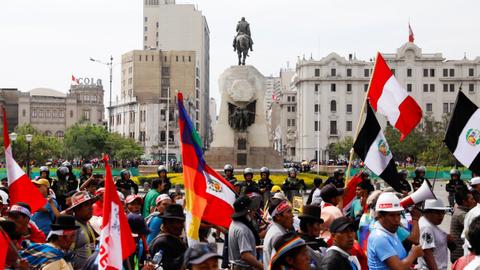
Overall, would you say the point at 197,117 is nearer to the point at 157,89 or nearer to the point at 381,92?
the point at 157,89

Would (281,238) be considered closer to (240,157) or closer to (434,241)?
(434,241)

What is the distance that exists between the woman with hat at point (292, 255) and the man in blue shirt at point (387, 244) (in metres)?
1.11

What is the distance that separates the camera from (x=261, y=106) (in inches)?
1474

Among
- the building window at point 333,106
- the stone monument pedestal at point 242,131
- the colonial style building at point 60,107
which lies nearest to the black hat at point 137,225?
the stone monument pedestal at point 242,131

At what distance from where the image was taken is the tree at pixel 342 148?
84037mm

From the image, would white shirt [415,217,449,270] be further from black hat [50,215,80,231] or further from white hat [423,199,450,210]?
black hat [50,215,80,231]

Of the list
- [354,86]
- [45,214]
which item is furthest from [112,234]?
[354,86]

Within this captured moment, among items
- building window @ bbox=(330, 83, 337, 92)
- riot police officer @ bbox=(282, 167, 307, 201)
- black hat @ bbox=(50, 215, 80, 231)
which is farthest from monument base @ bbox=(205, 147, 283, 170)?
building window @ bbox=(330, 83, 337, 92)

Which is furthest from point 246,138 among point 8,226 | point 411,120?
point 8,226

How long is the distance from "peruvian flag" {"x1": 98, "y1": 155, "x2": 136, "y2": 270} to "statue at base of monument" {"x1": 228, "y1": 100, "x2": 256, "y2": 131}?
31180mm

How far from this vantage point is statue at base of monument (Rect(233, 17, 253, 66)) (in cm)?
3738

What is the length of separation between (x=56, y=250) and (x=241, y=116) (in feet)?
102

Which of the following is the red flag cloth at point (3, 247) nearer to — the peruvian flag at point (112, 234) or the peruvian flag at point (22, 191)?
the peruvian flag at point (112, 234)

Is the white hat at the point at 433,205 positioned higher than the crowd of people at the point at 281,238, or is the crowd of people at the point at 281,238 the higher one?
the white hat at the point at 433,205
